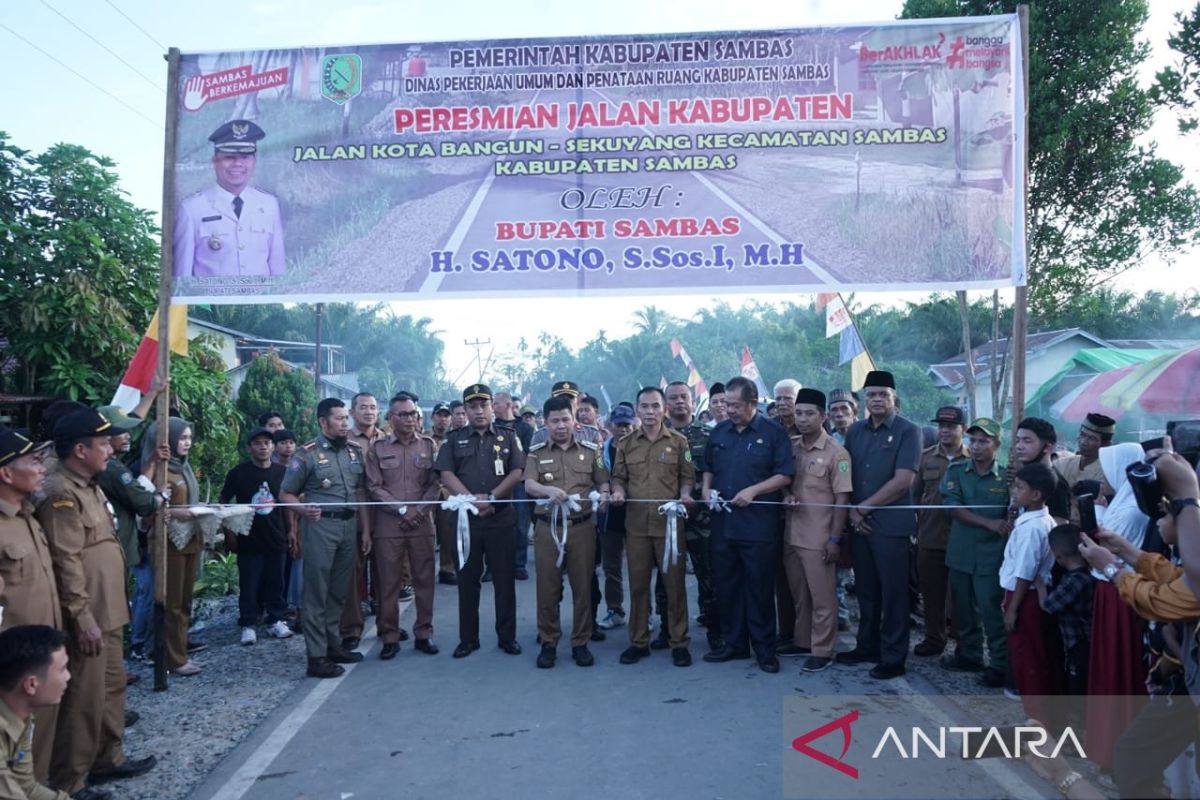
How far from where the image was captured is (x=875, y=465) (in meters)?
6.08

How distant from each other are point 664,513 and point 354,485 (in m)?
2.35

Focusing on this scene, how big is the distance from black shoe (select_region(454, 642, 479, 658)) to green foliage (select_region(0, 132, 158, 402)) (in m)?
5.69

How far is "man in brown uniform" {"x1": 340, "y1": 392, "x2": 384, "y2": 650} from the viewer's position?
6715 millimetres

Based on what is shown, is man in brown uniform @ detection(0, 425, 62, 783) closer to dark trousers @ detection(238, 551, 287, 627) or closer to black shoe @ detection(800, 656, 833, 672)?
dark trousers @ detection(238, 551, 287, 627)

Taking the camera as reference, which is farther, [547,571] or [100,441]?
[547,571]

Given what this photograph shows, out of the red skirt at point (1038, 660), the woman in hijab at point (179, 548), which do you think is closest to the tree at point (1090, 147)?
the red skirt at point (1038, 660)

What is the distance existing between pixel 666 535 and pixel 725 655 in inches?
37.2

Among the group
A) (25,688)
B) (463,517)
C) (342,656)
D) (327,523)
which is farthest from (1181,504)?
(342,656)

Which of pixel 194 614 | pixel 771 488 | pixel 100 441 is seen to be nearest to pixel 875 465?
pixel 771 488

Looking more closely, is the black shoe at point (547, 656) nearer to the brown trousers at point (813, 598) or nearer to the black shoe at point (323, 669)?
the black shoe at point (323, 669)

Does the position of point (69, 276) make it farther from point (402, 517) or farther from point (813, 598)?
point (813, 598)

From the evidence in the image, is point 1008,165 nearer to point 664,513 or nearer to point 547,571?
point 664,513

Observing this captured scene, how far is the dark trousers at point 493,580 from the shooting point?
21.3ft

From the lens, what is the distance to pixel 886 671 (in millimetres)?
5730
